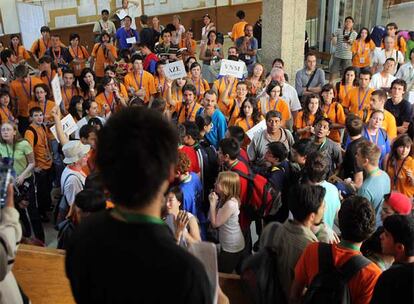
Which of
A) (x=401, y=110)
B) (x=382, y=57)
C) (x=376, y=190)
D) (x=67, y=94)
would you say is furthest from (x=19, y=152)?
(x=382, y=57)

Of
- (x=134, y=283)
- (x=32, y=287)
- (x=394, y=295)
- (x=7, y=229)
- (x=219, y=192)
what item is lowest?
(x=32, y=287)

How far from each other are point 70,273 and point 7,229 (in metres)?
0.67

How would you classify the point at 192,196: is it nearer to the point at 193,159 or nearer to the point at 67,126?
the point at 193,159

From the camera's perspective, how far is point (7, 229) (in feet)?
6.68

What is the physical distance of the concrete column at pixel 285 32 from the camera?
8.56 metres

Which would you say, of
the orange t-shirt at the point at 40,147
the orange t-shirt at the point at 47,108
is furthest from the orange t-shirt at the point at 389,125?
the orange t-shirt at the point at 47,108

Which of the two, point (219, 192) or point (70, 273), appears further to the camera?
point (219, 192)

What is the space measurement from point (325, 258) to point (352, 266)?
139 millimetres

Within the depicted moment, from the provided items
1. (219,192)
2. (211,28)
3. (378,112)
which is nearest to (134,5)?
(211,28)

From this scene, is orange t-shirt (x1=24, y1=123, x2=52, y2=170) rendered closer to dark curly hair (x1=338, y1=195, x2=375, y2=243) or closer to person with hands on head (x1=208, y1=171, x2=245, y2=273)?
person with hands on head (x1=208, y1=171, x2=245, y2=273)

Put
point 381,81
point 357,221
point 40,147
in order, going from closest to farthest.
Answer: point 357,221 → point 40,147 → point 381,81

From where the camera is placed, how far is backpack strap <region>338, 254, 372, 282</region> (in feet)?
7.66

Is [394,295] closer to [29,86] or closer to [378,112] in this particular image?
[378,112]

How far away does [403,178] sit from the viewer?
4.32m
